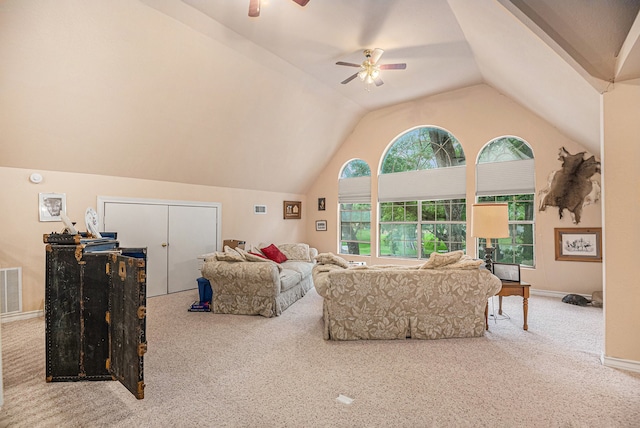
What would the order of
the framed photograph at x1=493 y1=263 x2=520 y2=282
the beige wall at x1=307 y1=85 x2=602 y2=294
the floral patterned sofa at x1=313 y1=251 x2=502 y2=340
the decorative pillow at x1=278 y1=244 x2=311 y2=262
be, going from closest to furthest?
the floral patterned sofa at x1=313 y1=251 x2=502 y2=340 → the framed photograph at x1=493 y1=263 x2=520 y2=282 → the beige wall at x1=307 y1=85 x2=602 y2=294 → the decorative pillow at x1=278 y1=244 x2=311 y2=262

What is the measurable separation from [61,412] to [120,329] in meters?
0.58

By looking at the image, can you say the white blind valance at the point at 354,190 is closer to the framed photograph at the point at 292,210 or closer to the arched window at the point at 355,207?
the arched window at the point at 355,207

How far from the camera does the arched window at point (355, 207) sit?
732 cm

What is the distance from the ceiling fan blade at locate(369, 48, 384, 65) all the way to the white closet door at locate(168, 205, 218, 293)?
12.9 feet

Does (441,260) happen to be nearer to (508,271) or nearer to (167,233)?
(508,271)

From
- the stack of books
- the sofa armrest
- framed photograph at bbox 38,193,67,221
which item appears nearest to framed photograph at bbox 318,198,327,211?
the sofa armrest

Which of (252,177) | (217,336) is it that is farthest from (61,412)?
(252,177)

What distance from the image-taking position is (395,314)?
3.25m

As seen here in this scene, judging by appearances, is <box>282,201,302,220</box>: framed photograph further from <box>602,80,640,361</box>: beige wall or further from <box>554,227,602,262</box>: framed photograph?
<box>602,80,640,361</box>: beige wall

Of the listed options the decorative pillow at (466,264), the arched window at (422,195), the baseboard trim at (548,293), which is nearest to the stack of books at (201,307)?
the decorative pillow at (466,264)

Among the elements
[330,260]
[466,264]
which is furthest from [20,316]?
[466,264]

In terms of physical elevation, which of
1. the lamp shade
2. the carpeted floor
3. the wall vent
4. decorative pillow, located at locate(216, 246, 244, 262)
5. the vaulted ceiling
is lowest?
the carpeted floor

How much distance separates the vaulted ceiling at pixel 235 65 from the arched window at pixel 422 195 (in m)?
1.25

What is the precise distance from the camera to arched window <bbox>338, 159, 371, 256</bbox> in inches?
288
